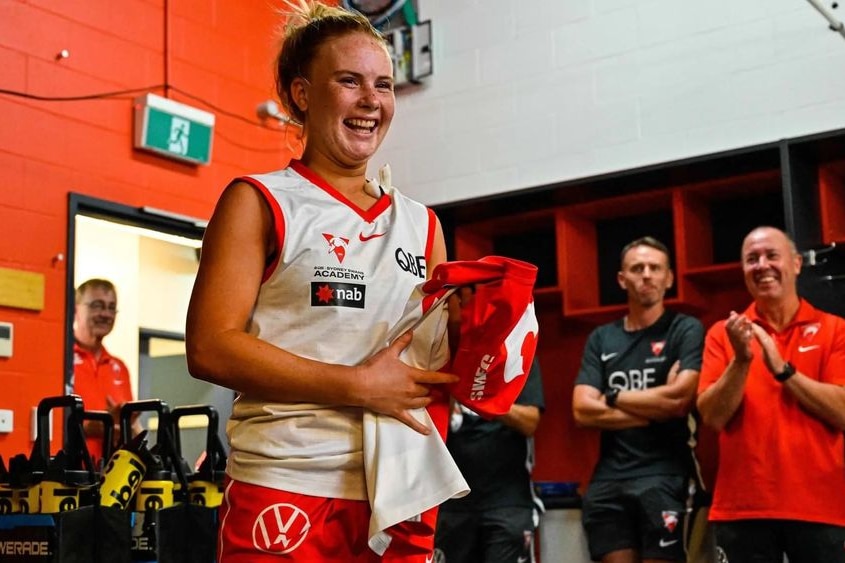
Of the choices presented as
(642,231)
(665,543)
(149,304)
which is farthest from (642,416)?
(149,304)

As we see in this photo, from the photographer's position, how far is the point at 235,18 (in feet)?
18.1

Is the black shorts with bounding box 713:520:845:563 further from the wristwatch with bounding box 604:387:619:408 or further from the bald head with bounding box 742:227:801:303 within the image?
the bald head with bounding box 742:227:801:303

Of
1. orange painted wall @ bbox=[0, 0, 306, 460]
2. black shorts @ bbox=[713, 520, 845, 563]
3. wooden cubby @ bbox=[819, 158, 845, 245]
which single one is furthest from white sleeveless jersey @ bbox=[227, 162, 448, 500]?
wooden cubby @ bbox=[819, 158, 845, 245]

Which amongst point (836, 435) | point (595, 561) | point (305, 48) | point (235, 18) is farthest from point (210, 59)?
point (305, 48)

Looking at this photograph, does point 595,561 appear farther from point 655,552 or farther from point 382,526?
point 382,526

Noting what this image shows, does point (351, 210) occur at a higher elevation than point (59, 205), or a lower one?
lower

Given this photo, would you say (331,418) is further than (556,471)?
No

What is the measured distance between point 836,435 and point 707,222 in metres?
1.48

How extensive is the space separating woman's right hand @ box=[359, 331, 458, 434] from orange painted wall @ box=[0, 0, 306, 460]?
3185 mm

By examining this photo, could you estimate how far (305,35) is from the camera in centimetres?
160

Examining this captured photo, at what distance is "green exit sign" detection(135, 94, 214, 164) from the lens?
15.8ft

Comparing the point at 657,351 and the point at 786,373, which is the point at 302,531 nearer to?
the point at 786,373

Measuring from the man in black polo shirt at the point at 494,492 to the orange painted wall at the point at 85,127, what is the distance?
159cm

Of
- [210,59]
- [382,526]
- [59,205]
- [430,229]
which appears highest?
[210,59]
